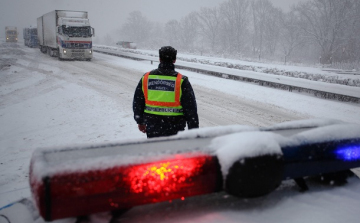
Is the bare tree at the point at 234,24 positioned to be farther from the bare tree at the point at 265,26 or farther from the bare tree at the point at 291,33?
the bare tree at the point at 291,33

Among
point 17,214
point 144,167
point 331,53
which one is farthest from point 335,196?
point 331,53

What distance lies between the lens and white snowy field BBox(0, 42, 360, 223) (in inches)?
60.2

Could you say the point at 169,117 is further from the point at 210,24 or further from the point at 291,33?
the point at 210,24

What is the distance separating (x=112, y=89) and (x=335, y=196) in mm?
11070

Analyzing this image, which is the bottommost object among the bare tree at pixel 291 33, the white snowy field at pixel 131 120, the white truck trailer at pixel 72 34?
the white snowy field at pixel 131 120

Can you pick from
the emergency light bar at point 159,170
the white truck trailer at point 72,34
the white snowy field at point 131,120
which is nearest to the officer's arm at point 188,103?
the white snowy field at point 131,120

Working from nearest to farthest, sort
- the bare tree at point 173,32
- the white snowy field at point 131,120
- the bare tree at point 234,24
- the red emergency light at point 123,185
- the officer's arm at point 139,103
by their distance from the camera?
1. the red emergency light at point 123,185
2. the white snowy field at point 131,120
3. the officer's arm at point 139,103
4. the bare tree at point 234,24
5. the bare tree at point 173,32

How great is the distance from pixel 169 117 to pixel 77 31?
22.2 meters

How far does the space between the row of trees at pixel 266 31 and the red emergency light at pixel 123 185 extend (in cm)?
4104

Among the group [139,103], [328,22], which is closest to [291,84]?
[139,103]

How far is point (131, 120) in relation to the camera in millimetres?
7910

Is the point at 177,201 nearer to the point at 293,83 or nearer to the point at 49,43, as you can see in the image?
the point at 293,83

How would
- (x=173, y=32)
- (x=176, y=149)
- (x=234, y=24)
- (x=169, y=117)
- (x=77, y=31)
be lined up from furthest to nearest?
(x=173, y=32) < (x=234, y=24) < (x=77, y=31) < (x=169, y=117) < (x=176, y=149)

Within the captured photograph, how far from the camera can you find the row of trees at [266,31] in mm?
42094
